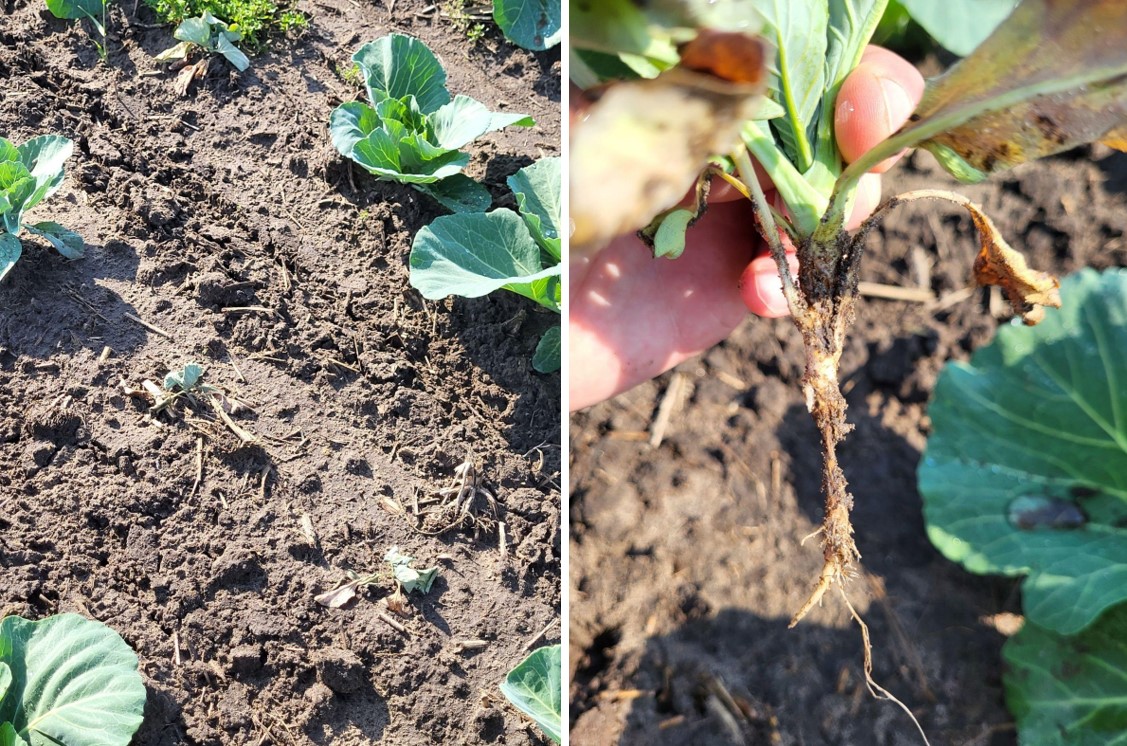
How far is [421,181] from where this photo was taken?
2.31 meters

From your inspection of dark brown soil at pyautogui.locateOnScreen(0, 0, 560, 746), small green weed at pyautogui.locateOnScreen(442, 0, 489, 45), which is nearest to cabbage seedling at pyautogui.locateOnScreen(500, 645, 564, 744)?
dark brown soil at pyautogui.locateOnScreen(0, 0, 560, 746)

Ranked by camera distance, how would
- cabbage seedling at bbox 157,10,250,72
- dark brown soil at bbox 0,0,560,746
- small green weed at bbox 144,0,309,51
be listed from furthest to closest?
small green weed at bbox 144,0,309,51 → cabbage seedling at bbox 157,10,250,72 → dark brown soil at bbox 0,0,560,746

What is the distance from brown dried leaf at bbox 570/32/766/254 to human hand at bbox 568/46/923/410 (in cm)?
71

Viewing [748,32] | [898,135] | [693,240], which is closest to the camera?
[748,32]

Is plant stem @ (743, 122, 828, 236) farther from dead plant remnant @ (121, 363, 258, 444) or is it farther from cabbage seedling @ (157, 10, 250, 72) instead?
cabbage seedling @ (157, 10, 250, 72)

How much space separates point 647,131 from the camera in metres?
0.74

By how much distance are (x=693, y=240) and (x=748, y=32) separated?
1.02m

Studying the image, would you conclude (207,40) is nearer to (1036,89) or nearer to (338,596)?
(338,596)

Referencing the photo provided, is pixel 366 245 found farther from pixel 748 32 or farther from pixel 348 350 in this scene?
pixel 748 32

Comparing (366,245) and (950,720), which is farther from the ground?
(366,245)

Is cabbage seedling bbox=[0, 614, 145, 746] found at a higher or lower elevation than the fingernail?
lower

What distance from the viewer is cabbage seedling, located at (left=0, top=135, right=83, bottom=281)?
2.14m

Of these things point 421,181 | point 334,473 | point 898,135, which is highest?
point 898,135

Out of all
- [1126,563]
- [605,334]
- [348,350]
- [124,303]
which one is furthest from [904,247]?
[124,303]
